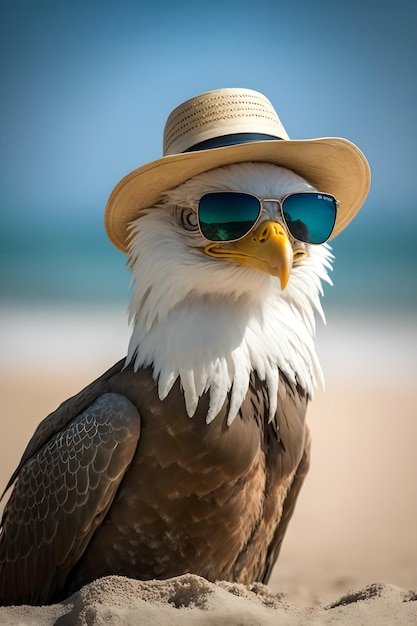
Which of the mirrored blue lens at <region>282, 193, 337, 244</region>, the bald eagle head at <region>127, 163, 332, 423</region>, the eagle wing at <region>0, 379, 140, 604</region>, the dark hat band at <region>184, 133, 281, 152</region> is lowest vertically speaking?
the eagle wing at <region>0, 379, 140, 604</region>

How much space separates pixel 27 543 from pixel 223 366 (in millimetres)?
853

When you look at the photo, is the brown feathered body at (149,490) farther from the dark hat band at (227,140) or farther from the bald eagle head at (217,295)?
the dark hat band at (227,140)

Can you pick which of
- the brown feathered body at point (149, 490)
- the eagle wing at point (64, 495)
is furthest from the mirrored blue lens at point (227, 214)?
the eagle wing at point (64, 495)

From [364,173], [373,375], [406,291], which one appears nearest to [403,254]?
[406,291]

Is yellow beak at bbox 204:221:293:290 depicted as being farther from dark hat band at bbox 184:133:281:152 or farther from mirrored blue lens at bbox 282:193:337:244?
dark hat band at bbox 184:133:281:152

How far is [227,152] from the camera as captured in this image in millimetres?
2131

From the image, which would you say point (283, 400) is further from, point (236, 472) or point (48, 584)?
point (48, 584)

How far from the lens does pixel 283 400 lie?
2342 mm

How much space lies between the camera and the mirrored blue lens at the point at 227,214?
2.12 meters

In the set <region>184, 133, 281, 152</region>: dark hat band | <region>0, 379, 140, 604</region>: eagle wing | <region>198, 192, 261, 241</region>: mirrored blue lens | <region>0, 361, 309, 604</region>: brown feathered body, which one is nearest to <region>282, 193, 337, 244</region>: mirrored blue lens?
<region>198, 192, 261, 241</region>: mirrored blue lens

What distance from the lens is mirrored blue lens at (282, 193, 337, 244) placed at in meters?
2.18

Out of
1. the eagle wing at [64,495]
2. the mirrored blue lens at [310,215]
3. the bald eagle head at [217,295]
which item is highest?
the mirrored blue lens at [310,215]

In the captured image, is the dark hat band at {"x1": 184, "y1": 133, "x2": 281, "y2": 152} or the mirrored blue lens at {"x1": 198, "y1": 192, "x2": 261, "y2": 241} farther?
the dark hat band at {"x1": 184, "y1": 133, "x2": 281, "y2": 152}

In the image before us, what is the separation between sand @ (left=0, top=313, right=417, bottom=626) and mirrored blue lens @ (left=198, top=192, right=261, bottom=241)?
3.15 feet
